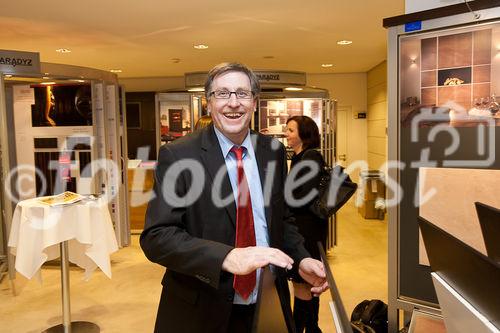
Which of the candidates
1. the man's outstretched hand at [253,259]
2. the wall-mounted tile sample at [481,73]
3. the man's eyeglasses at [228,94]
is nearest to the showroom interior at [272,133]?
the wall-mounted tile sample at [481,73]

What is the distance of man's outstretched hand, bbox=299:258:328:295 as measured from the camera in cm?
136

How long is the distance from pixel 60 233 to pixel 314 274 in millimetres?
2448

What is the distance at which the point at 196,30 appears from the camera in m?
5.36

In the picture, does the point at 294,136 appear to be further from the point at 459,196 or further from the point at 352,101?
the point at 352,101

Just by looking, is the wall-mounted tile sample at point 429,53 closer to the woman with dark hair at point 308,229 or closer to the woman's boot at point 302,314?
the woman with dark hair at point 308,229

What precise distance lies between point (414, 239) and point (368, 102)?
316 inches

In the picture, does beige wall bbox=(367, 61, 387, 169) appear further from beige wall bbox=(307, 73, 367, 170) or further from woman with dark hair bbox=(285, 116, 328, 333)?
woman with dark hair bbox=(285, 116, 328, 333)

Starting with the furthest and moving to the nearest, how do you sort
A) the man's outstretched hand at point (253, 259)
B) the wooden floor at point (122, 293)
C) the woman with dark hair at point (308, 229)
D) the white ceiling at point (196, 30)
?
1. the white ceiling at point (196, 30)
2. the wooden floor at point (122, 293)
3. the woman with dark hair at point (308, 229)
4. the man's outstretched hand at point (253, 259)

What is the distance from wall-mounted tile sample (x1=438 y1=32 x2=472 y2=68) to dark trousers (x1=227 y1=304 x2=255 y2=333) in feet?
4.42

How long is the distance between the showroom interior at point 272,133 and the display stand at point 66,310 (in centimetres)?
1

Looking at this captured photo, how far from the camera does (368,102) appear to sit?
9664 millimetres

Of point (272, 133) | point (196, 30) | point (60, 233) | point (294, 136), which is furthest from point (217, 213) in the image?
point (272, 133)

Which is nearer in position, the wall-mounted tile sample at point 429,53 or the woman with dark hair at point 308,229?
the wall-mounted tile sample at point 429,53

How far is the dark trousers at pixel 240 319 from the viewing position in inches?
57.8
